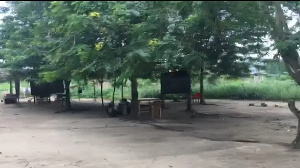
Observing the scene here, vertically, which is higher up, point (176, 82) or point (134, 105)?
point (176, 82)

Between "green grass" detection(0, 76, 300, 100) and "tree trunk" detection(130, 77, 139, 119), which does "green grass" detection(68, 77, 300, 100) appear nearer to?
"green grass" detection(0, 76, 300, 100)

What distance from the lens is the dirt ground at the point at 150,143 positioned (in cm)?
870

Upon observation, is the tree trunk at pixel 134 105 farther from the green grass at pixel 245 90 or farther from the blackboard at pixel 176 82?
the green grass at pixel 245 90

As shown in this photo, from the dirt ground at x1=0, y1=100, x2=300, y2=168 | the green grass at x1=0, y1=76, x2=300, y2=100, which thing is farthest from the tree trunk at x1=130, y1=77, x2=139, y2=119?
the green grass at x1=0, y1=76, x2=300, y2=100

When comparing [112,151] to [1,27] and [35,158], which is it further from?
[1,27]

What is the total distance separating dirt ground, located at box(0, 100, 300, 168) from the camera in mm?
8703

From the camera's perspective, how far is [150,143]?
442 inches

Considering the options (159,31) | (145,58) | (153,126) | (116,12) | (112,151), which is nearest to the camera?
(116,12)

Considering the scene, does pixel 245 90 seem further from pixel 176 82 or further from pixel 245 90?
pixel 176 82

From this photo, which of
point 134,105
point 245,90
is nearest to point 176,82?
point 134,105

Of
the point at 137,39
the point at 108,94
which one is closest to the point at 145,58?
the point at 137,39

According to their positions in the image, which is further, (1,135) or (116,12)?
(1,135)

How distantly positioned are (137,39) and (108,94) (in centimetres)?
2924

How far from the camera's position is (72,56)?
9.30 meters
